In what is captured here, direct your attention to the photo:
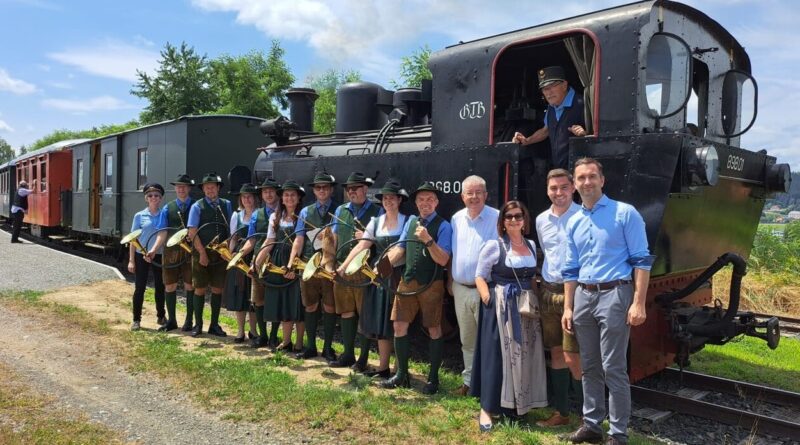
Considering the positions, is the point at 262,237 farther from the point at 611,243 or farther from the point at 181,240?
the point at 611,243

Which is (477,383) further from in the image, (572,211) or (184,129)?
(184,129)

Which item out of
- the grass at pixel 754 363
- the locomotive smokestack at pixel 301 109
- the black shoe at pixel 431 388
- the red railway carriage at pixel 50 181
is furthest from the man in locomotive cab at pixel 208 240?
the red railway carriage at pixel 50 181

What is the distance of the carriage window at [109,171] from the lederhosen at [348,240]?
31.5ft

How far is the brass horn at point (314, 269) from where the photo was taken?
529 centimetres

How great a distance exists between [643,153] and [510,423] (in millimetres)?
2094

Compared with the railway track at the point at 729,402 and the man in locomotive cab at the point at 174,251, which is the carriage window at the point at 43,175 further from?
the railway track at the point at 729,402

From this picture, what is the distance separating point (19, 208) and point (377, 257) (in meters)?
17.4

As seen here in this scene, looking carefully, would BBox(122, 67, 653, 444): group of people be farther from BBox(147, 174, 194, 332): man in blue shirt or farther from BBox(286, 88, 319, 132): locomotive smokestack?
BBox(286, 88, 319, 132): locomotive smokestack

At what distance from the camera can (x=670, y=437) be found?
14.3 feet

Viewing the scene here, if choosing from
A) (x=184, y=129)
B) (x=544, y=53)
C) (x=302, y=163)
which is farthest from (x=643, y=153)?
(x=184, y=129)

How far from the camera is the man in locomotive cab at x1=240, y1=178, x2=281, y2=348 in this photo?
6.19 m

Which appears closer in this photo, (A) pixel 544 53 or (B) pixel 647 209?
(B) pixel 647 209

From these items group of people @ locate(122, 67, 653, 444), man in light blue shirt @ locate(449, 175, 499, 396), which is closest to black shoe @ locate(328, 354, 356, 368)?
group of people @ locate(122, 67, 653, 444)

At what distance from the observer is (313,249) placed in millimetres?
5820
